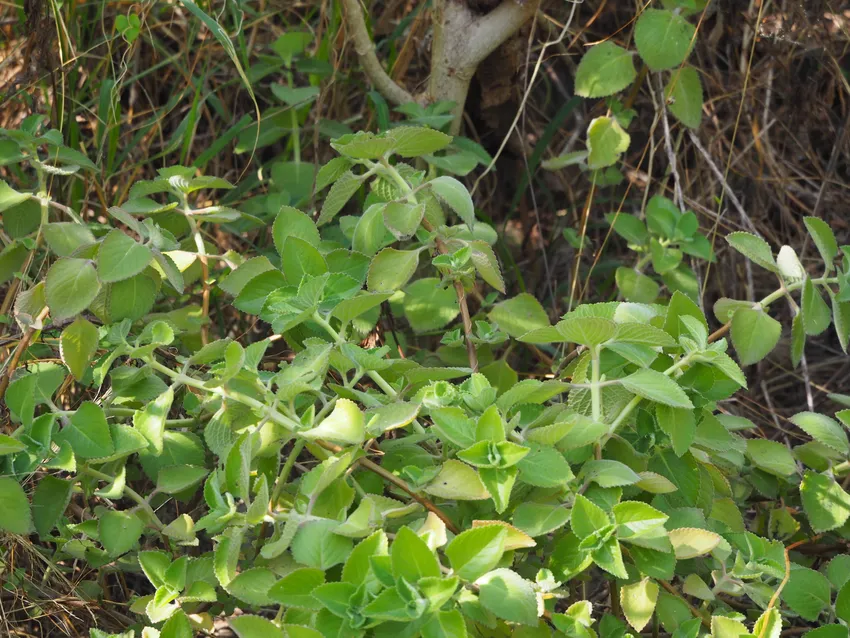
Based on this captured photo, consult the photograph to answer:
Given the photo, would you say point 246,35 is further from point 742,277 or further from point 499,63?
point 742,277

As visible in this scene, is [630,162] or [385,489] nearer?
[385,489]

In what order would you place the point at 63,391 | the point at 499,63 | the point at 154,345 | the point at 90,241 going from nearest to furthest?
the point at 154,345
the point at 90,241
the point at 63,391
the point at 499,63

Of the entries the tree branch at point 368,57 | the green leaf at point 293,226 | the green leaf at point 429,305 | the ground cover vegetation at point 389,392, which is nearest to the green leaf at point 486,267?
the ground cover vegetation at point 389,392

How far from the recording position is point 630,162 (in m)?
2.22

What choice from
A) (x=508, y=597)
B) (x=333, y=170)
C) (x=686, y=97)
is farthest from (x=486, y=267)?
(x=686, y=97)

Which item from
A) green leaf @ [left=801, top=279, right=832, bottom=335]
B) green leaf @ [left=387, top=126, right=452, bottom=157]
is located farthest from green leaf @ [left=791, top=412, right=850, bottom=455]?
green leaf @ [left=387, top=126, right=452, bottom=157]

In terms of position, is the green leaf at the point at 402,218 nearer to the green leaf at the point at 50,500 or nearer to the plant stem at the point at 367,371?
the plant stem at the point at 367,371

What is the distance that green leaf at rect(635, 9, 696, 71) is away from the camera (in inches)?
64.4

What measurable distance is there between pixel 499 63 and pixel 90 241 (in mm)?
967

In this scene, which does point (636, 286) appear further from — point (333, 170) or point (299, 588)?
point (299, 588)

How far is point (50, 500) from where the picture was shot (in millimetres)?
1130

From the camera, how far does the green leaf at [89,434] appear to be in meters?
1.08

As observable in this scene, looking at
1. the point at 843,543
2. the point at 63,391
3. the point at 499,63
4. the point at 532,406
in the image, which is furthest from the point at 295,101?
the point at 843,543

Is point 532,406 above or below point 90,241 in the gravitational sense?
below
